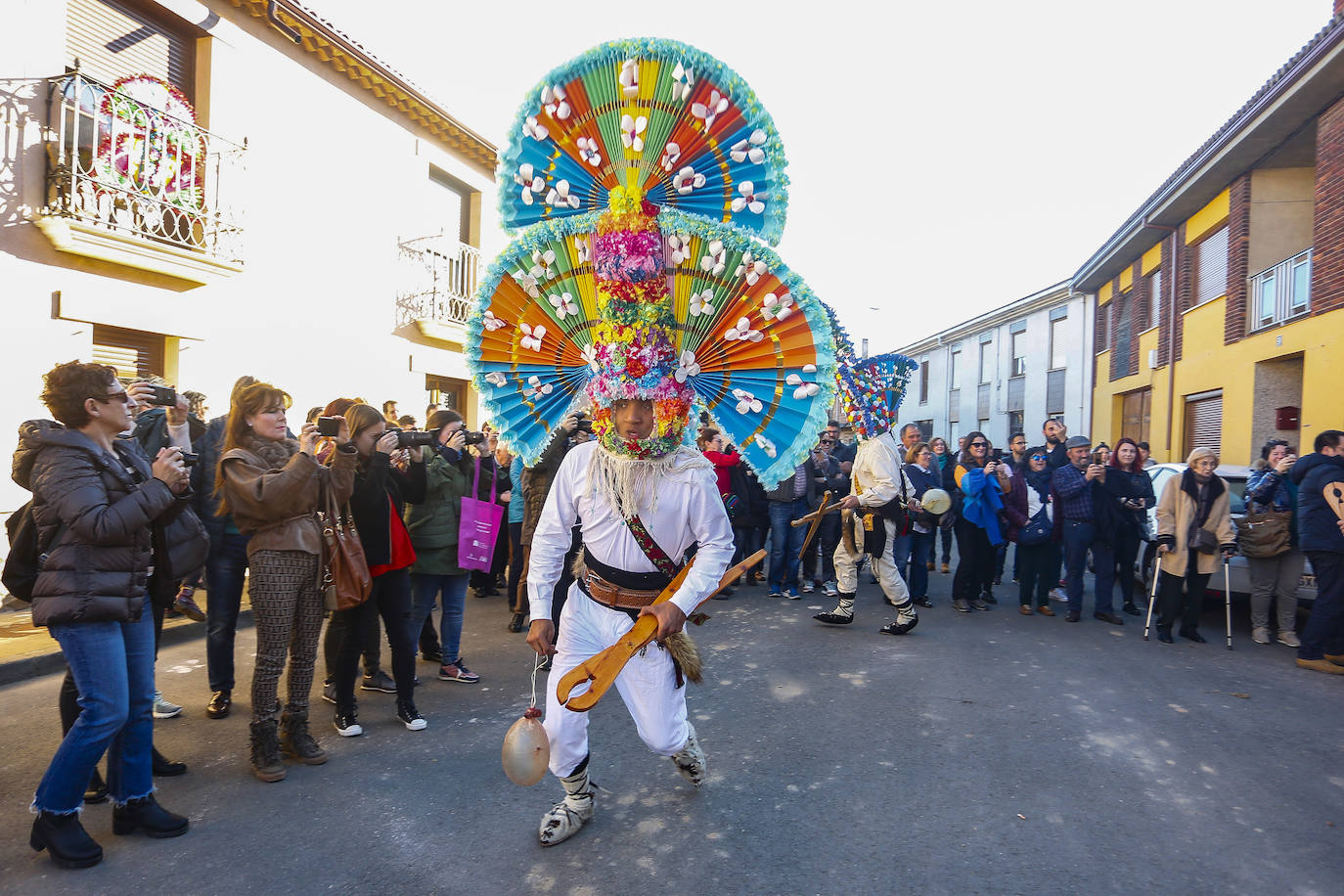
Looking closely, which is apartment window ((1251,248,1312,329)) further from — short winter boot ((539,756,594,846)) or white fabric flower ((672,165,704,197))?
short winter boot ((539,756,594,846))

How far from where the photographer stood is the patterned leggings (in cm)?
390

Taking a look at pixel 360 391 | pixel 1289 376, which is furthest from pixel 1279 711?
pixel 360 391

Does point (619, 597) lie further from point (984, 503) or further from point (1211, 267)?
point (1211, 267)

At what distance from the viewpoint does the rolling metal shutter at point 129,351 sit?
8125 mm

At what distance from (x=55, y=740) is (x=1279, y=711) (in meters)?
7.48

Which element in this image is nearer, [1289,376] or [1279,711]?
[1279,711]

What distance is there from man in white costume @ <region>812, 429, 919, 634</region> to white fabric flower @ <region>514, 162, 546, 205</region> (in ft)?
14.5

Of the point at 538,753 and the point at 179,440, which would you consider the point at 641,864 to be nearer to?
the point at 538,753

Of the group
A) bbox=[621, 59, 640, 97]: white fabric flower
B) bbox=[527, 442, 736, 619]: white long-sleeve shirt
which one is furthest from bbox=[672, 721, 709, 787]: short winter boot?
bbox=[621, 59, 640, 97]: white fabric flower

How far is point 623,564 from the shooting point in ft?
11.1

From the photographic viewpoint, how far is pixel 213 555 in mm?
4680

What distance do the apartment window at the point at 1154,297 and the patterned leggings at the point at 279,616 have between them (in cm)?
1883

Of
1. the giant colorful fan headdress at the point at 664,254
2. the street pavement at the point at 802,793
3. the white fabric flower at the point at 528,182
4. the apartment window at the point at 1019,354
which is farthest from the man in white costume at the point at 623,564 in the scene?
the apartment window at the point at 1019,354

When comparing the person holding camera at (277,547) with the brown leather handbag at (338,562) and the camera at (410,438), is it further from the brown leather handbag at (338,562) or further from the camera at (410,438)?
the camera at (410,438)
